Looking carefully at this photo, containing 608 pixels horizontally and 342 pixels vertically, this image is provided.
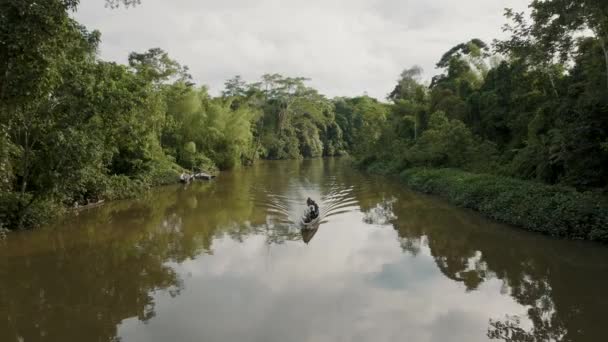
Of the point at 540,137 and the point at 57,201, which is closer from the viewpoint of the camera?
the point at 57,201

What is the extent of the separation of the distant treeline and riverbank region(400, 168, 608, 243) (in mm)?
921

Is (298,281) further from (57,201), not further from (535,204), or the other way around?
(57,201)

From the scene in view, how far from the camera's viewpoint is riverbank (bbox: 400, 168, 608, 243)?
10023 mm

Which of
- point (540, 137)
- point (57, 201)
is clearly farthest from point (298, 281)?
point (540, 137)

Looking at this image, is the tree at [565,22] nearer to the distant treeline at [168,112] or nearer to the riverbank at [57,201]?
the distant treeline at [168,112]

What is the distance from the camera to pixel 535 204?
1159cm

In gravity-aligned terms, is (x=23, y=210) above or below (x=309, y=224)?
above

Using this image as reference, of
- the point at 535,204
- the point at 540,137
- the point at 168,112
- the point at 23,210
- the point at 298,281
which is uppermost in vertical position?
the point at 168,112

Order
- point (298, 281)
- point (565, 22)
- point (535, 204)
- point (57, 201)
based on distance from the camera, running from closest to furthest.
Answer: point (298, 281)
point (565, 22)
point (535, 204)
point (57, 201)

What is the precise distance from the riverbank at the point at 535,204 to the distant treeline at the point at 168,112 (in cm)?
92

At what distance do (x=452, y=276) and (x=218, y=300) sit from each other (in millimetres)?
4383

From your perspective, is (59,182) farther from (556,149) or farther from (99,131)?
(556,149)

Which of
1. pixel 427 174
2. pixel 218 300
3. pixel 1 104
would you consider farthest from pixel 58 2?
pixel 427 174

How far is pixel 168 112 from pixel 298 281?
2401cm
